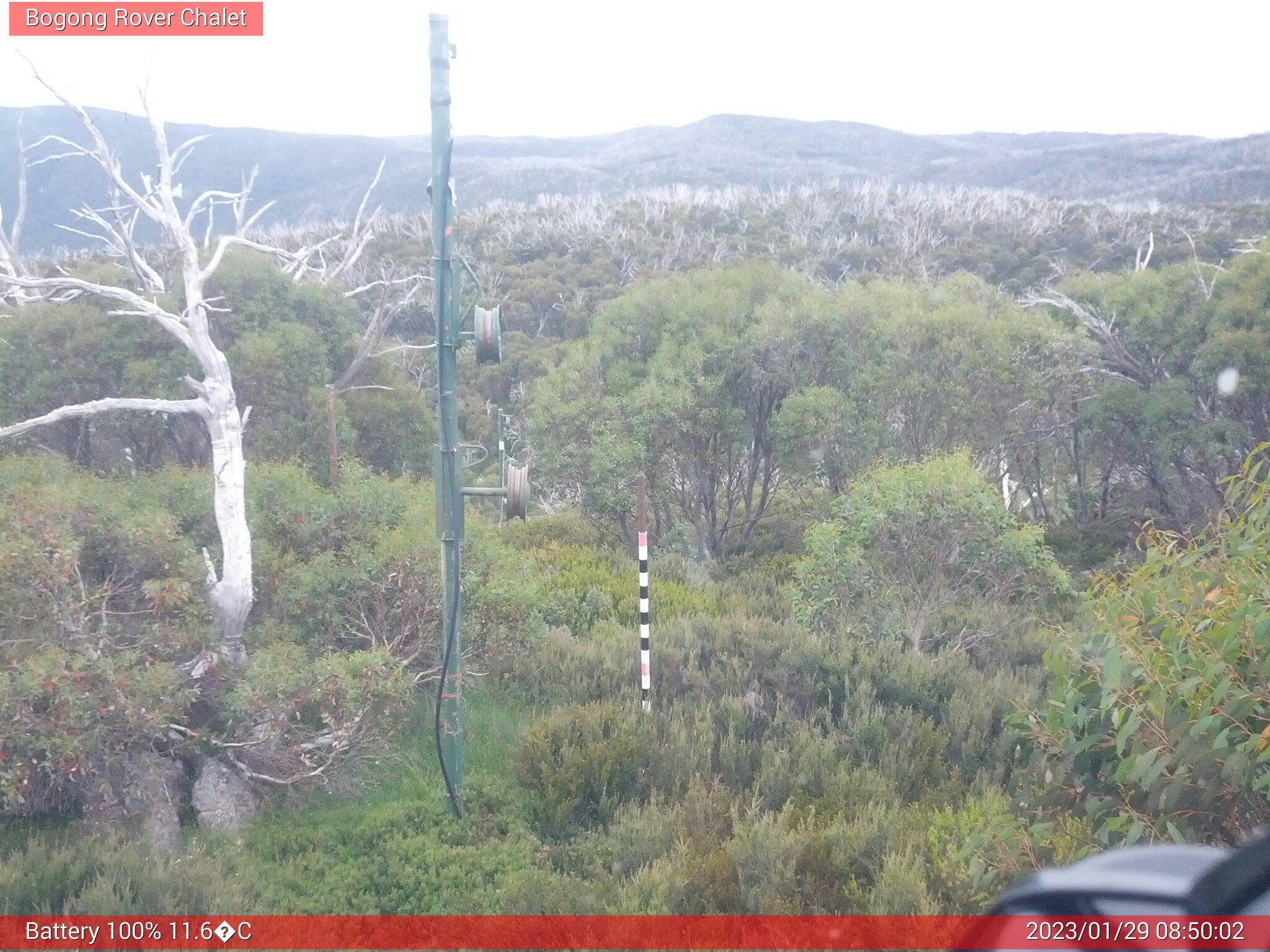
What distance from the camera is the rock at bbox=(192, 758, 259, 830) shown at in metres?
5.93

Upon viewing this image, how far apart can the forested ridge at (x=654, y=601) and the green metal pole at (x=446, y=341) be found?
26 cm

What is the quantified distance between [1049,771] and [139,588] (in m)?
5.88

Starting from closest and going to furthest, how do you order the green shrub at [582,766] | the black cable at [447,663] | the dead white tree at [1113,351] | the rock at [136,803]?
the rock at [136,803] → the black cable at [447,663] → the green shrub at [582,766] → the dead white tree at [1113,351]

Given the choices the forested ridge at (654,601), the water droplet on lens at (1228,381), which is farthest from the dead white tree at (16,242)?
the water droplet on lens at (1228,381)

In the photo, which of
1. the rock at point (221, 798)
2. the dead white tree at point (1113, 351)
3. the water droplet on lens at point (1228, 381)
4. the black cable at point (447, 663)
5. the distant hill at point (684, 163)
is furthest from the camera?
the distant hill at point (684, 163)

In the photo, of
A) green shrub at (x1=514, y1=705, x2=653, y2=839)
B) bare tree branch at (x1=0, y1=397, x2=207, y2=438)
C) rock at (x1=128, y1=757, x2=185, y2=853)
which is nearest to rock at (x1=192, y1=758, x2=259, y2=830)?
rock at (x1=128, y1=757, x2=185, y2=853)

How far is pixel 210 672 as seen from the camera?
6.46 meters

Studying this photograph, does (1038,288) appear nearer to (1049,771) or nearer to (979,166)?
(1049,771)

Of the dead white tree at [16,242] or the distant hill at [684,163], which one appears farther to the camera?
the distant hill at [684,163]

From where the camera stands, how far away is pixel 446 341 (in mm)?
5742

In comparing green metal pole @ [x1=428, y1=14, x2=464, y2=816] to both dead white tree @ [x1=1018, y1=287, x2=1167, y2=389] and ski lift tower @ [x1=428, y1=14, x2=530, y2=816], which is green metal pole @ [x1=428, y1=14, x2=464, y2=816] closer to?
ski lift tower @ [x1=428, y1=14, x2=530, y2=816]

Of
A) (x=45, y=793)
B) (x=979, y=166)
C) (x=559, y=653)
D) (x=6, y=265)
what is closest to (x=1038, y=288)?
(x=559, y=653)

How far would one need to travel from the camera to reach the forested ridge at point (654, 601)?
439 centimetres

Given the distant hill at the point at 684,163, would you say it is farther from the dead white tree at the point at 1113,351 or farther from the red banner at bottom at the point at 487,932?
the red banner at bottom at the point at 487,932
